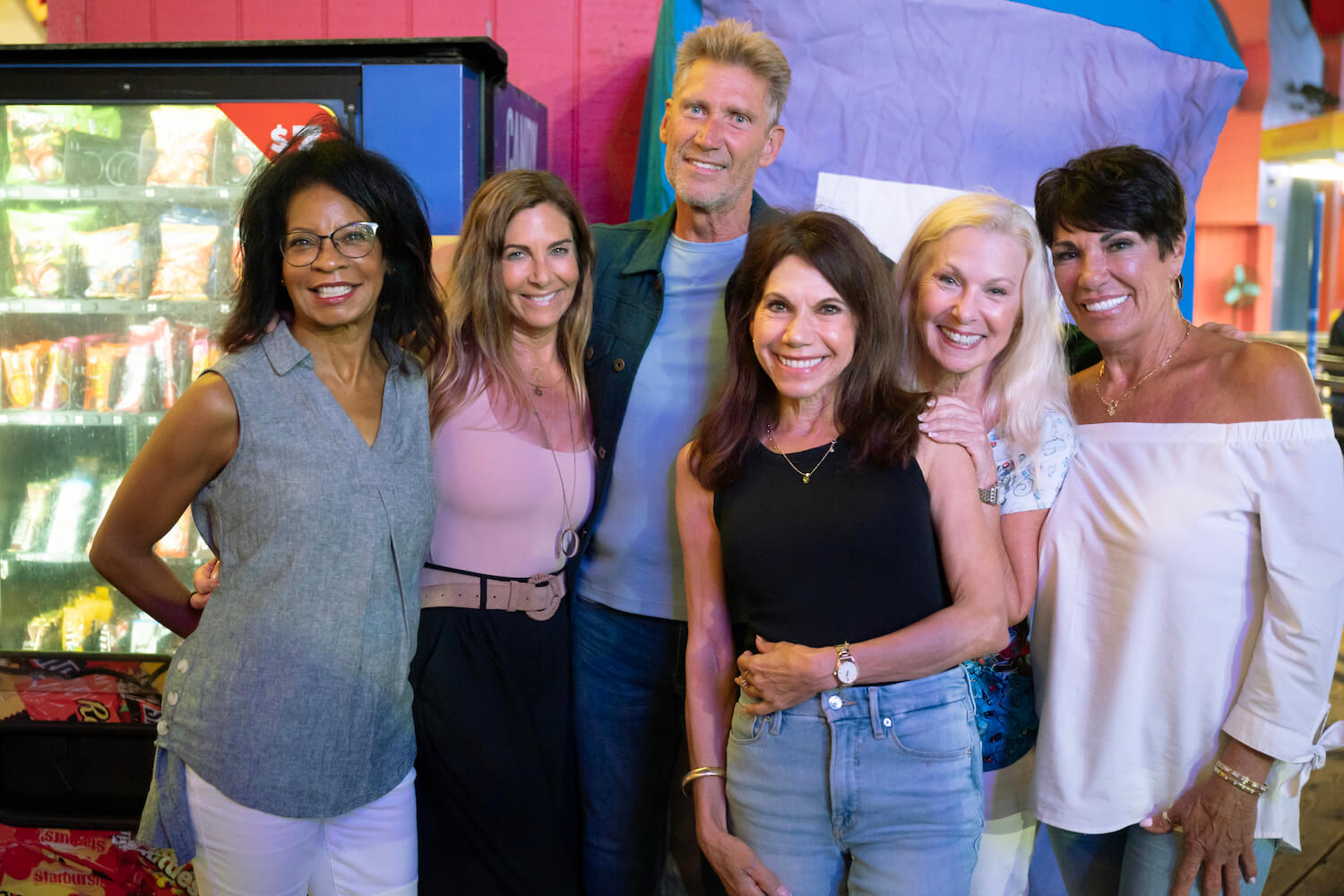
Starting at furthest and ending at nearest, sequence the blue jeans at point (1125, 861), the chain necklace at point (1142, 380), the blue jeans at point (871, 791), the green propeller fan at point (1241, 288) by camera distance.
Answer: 1. the green propeller fan at point (1241, 288)
2. the chain necklace at point (1142, 380)
3. the blue jeans at point (1125, 861)
4. the blue jeans at point (871, 791)

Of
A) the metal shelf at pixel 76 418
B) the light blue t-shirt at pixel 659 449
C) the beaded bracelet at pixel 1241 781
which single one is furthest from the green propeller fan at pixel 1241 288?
the metal shelf at pixel 76 418

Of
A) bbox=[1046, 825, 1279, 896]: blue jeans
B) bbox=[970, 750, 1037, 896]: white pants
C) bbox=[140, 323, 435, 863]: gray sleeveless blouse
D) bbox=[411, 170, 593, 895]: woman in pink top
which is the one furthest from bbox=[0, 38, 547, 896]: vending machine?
bbox=[1046, 825, 1279, 896]: blue jeans

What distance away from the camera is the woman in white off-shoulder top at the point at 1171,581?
146 cm

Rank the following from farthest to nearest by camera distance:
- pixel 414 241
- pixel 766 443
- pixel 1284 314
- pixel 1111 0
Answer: pixel 1284 314 → pixel 1111 0 → pixel 414 241 → pixel 766 443

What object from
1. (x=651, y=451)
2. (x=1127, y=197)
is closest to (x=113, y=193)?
(x=651, y=451)

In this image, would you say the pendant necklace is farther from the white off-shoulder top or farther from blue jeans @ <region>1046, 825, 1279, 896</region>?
blue jeans @ <region>1046, 825, 1279, 896</region>

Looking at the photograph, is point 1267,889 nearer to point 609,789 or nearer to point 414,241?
point 609,789

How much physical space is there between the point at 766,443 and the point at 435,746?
0.82 meters

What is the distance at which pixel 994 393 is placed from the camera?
1.65m

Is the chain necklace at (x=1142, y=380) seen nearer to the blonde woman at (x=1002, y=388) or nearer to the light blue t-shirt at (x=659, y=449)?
the blonde woman at (x=1002, y=388)

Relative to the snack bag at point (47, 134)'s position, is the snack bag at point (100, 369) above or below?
below

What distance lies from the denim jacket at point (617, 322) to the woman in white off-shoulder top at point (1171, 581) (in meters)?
0.67

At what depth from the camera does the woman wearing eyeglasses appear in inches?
55.3

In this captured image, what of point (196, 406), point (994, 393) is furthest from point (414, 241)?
point (994, 393)
